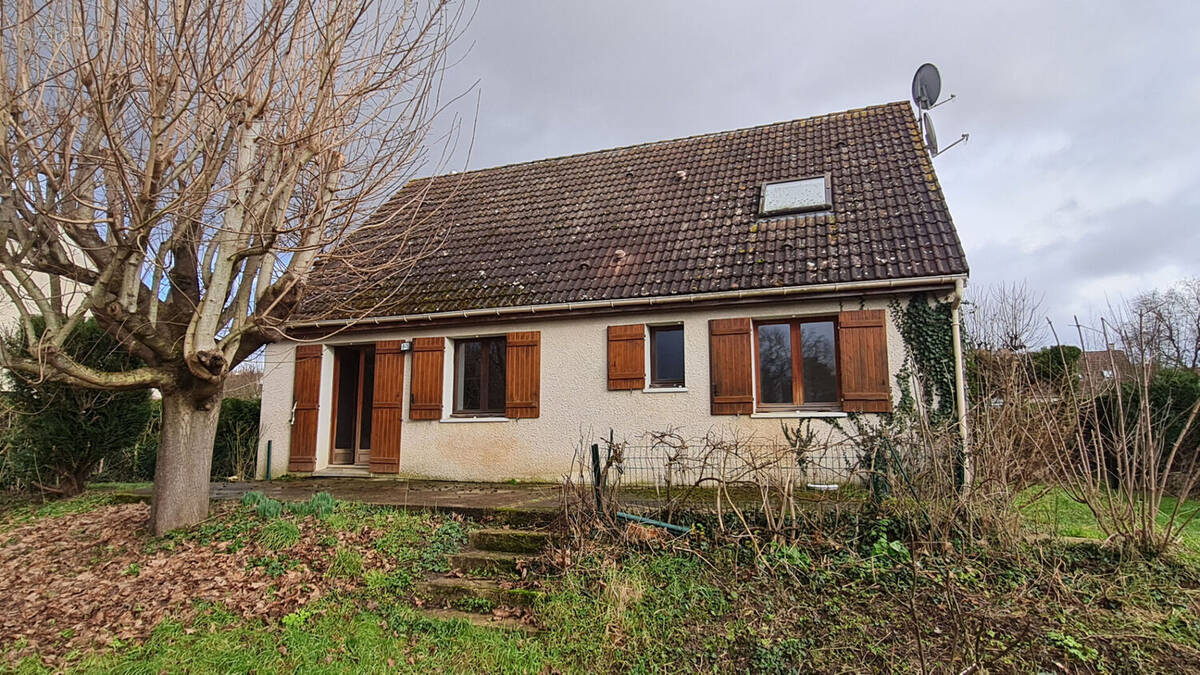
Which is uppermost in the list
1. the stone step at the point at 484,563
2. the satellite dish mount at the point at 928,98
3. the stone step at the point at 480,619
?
the satellite dish mount at the point at 928,98

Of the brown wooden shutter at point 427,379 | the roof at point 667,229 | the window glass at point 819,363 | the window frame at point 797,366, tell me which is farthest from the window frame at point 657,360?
the brown wooden shutter at point 427,379

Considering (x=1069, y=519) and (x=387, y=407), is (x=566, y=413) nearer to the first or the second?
(x=387, y=407)

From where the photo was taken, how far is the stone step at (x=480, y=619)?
13.7 ft

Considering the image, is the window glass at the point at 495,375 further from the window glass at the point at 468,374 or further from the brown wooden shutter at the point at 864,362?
the brown wooden shutter at the point at 864,362

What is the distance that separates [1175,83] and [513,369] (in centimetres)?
1159

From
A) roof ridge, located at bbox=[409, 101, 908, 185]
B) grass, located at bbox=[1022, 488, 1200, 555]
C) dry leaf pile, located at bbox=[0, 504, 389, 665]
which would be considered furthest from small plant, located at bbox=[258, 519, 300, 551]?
roof ridge, located at bbox=[409, 101, 908, 185]

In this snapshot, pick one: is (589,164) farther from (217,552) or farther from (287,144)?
(217,552)

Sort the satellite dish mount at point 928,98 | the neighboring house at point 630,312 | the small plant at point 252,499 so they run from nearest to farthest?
the small plant at point 252,499 → the neighboring house at point 630,312 → the satellite dish mount at point 928,98

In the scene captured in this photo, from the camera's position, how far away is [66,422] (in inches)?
322

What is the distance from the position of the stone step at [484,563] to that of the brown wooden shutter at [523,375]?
11.7 feet

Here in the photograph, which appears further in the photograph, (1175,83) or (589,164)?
(589,164)

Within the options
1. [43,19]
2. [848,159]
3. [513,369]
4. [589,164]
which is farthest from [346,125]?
[848,159]

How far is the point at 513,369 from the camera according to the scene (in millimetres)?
8945

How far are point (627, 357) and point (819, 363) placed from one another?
265 cm
